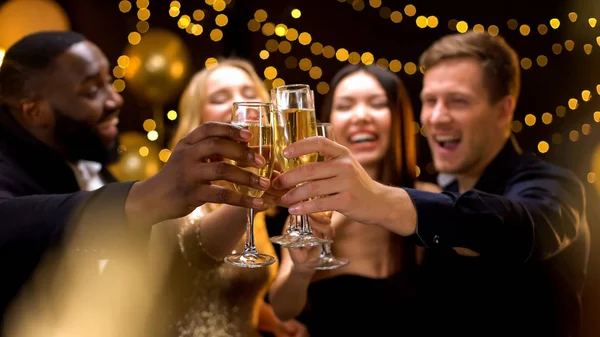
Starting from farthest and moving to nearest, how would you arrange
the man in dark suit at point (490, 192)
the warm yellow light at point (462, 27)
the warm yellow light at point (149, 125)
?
the warm yellow light at point (149, 125), the warm yellow light at point (462, 27), the man in dark suit at point (490, 192)

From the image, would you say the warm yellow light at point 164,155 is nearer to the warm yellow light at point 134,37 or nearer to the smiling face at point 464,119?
the warm yellow light at point 134,37

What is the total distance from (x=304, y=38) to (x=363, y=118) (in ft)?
3.07

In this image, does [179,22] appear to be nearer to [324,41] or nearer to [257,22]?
[257,22]

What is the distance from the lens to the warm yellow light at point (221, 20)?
10.5 feet

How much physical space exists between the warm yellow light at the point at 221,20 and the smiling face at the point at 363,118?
1475 millimetres

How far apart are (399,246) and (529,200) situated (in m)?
0.55

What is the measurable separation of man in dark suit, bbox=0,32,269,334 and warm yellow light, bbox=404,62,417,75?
1.25 metres

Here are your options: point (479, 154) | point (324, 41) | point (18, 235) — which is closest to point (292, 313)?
point (479, 154)

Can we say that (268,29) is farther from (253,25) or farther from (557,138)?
(557,138)

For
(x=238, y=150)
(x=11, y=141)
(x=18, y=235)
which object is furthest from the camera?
(x=11, y=141)

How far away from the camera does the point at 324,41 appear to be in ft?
8.45

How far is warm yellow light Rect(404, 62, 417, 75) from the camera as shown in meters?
2.37

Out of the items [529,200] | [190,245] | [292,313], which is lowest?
[292,313]

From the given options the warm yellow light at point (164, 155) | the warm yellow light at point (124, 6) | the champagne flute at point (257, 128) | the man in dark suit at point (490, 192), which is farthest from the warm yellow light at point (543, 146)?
the warm yellow light at point (124, 6)
